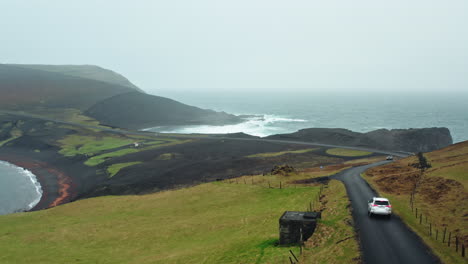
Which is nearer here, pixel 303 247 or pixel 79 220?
pixel 303 247

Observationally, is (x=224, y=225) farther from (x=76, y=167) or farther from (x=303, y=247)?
(x=76, y=167)

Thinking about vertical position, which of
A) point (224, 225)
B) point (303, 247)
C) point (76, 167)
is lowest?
point (76, 167)

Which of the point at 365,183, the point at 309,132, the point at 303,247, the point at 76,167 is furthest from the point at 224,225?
the point at 309,132

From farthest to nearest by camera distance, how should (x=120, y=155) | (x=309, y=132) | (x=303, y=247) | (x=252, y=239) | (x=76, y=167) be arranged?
(x=309, y=132), (x=120, y=155), (x=76, y=167), (x=252, y=239), (x=303, y=247)

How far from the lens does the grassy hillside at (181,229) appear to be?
24781 mm

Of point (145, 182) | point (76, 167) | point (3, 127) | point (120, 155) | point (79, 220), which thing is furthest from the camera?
point (3, 127)

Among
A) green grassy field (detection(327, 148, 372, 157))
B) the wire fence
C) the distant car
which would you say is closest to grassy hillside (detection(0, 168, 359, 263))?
the distant car

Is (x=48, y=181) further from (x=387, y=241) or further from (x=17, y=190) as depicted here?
(x=387, y=241)

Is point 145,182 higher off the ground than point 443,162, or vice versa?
point 443,162

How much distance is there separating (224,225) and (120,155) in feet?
265

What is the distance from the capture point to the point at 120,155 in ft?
348

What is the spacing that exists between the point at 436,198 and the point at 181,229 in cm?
2442

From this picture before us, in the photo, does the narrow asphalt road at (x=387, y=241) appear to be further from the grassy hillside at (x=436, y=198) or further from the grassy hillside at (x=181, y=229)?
the grassy hillside at (x=181, y=229)

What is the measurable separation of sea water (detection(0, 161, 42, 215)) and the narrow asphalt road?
213 feet
